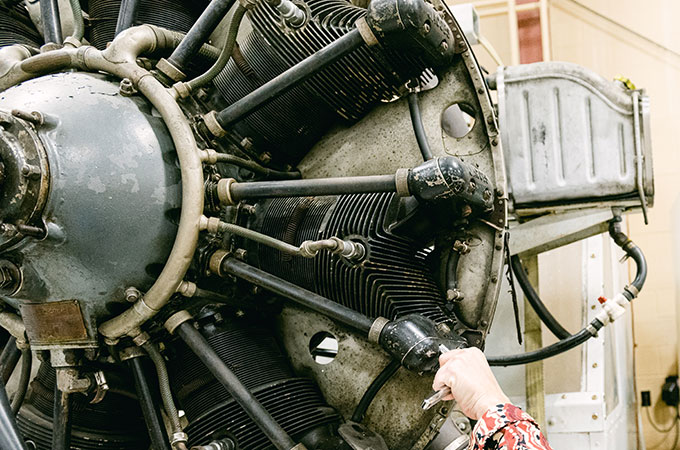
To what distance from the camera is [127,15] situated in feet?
7.94

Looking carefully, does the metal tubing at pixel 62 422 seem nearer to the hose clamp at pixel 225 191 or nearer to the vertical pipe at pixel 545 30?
the hose clamp at pixel 225 191

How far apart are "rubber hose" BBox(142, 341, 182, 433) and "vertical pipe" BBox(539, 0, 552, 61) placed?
3.67 metres

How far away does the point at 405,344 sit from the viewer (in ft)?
6.35

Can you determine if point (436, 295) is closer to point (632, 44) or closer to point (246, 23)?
point (246, 23)

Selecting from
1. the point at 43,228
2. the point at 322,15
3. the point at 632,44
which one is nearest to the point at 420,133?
the point at 322,15

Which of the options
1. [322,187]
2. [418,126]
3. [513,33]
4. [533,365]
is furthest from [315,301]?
[513,33]

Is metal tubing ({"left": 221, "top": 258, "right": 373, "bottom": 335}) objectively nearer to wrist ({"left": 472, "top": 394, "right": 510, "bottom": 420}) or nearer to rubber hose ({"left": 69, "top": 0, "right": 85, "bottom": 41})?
wrist ({"left": 472, "top": 394, "right": 510, "bottom": 420})

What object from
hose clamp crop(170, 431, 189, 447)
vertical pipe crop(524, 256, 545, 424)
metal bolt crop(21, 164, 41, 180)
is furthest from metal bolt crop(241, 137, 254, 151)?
vertical pipe crop(524, 256, 545, 424)

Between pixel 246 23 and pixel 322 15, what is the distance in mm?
398

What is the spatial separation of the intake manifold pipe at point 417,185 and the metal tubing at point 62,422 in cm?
85

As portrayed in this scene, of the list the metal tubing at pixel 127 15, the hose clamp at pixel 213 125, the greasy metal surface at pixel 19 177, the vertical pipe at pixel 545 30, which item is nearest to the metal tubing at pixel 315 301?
the hose clamp at pixel 213 125

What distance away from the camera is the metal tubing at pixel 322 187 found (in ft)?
6.36

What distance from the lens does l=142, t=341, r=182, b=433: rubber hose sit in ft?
6.93

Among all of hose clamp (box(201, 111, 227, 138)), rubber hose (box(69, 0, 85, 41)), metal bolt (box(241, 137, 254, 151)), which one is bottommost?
metal bolt (box(241, 137, 254, 151))
